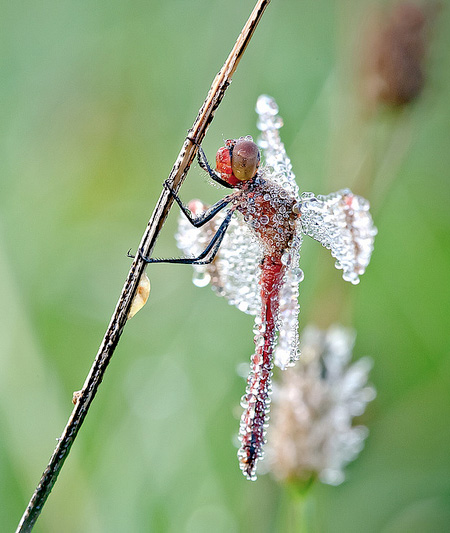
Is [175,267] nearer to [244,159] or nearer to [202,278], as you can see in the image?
[202,278]

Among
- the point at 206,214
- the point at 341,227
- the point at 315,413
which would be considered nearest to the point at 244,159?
the point at 206,214

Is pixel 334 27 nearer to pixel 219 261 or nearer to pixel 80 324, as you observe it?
pixel 80 324

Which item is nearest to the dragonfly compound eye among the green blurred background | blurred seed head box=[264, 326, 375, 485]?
blurred seed head box=[264, 326, 375, 485]

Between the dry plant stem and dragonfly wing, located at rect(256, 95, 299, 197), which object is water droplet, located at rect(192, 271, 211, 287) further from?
the dry plant stem

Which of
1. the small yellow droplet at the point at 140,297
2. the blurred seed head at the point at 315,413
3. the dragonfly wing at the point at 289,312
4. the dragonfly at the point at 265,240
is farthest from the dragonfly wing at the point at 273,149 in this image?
the blurred seed head at the point at 315,413

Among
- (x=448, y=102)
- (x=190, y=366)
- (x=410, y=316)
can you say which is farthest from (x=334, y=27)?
(x=190, y=366)

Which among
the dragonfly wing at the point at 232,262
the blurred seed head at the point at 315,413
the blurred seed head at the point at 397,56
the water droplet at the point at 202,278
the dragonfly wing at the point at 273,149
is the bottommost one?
the blurred seed head at the point at 315,413

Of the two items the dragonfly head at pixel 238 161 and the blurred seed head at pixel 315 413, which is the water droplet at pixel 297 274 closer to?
the dragonfly head at pixel 238 161
